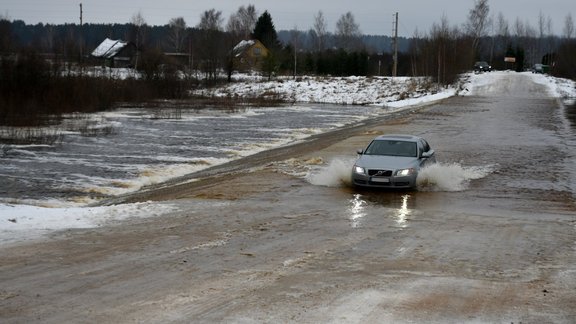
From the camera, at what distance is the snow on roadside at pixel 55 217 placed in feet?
44.5

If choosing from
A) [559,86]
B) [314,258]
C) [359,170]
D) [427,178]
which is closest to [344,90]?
[559,86]

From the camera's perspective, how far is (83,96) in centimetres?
5191

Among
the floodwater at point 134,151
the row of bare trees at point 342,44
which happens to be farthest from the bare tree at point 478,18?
the floodwater at point 134,151

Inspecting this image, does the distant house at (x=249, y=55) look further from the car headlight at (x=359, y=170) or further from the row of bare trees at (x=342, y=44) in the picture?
the car headlight at (x=359, y=170)

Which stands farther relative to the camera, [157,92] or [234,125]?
[157,92]

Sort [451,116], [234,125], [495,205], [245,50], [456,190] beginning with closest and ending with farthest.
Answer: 1. [495,205]
2. [456,190]
3. [234,125]
4. [451,116]
5. [245,50]

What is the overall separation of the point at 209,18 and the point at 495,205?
137828 mm

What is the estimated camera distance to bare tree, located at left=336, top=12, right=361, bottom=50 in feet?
568

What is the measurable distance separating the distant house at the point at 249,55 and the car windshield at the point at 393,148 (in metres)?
81.3

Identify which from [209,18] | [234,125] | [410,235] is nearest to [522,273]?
[410,235]

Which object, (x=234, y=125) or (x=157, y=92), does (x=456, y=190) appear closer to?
(x=234, y=125)

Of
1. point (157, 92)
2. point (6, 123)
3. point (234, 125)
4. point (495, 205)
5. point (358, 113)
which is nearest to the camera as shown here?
point (495, 205)

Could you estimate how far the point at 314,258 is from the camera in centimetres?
1154

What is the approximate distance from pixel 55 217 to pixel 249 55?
97401mm
